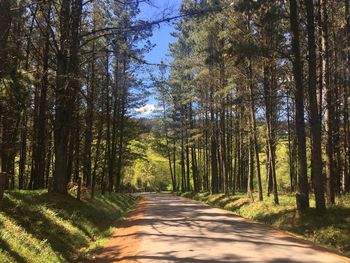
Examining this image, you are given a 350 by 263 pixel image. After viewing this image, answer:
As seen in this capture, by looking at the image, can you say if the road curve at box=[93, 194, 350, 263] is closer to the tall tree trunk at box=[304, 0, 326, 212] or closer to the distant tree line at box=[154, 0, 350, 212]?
the tall tree trunk at box=[304, 0, 326, 212]

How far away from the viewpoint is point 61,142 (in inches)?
697

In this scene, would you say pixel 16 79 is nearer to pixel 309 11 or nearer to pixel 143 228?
pixel 143 228

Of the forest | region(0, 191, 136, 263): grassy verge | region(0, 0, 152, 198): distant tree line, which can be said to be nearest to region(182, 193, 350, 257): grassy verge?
the forest

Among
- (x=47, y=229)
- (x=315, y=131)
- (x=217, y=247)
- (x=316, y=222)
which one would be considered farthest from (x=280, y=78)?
(x=47, y=229)

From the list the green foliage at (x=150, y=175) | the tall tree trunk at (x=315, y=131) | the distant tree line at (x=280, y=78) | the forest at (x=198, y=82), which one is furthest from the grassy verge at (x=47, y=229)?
the green foliage at (x=150, y=175)

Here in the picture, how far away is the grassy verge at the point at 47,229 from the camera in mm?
8734

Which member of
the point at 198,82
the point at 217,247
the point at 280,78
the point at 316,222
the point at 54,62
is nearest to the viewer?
the point at 217,247

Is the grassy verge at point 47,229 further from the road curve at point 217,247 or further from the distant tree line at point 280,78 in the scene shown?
the distant tree line at point 280,78

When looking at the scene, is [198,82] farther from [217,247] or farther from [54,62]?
[217,247]

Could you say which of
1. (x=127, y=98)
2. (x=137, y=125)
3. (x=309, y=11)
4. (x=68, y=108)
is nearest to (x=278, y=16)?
(x=309, y=11)

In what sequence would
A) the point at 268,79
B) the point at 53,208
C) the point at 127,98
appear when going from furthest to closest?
the point at 127,98
the point at 268,79
the point at 53,208

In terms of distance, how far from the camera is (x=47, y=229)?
11320 mm

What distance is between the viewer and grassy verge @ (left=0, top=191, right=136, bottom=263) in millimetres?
8734

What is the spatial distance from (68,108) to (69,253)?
874cm
